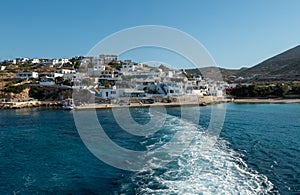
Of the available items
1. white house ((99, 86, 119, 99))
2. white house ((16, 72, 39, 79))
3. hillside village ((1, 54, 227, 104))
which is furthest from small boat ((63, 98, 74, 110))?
white house ((16, 72, 39, 79))

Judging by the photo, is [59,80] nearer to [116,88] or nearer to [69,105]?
[116,88]

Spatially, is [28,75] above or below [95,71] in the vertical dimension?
below

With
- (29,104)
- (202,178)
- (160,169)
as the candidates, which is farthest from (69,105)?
(202,178)

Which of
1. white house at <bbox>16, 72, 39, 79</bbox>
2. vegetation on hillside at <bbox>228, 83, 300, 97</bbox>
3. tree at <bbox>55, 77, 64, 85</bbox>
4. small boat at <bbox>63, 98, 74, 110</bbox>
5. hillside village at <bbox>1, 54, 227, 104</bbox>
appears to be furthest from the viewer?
white house at <bbox>16, 72, 39, 79</bbox>

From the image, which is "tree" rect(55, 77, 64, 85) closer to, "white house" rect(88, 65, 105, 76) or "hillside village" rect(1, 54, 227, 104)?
"hillside village" rect(1, 54, 227, 104)

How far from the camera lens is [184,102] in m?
40.7

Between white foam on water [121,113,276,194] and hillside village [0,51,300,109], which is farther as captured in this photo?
hillside village [0,51,300,109]

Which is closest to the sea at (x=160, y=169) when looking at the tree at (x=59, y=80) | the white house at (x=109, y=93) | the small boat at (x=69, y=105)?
the small boat at (x=69, y=105)

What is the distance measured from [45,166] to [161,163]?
13.6ft

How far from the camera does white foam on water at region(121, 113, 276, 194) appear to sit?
22.0 feet

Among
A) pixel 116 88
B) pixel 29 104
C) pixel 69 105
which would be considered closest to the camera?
pixel 69 105

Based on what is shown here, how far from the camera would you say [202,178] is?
295 inches

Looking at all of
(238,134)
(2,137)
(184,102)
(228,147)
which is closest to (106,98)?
(184,102)

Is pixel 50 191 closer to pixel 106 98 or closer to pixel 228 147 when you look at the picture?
pixel 228 147
